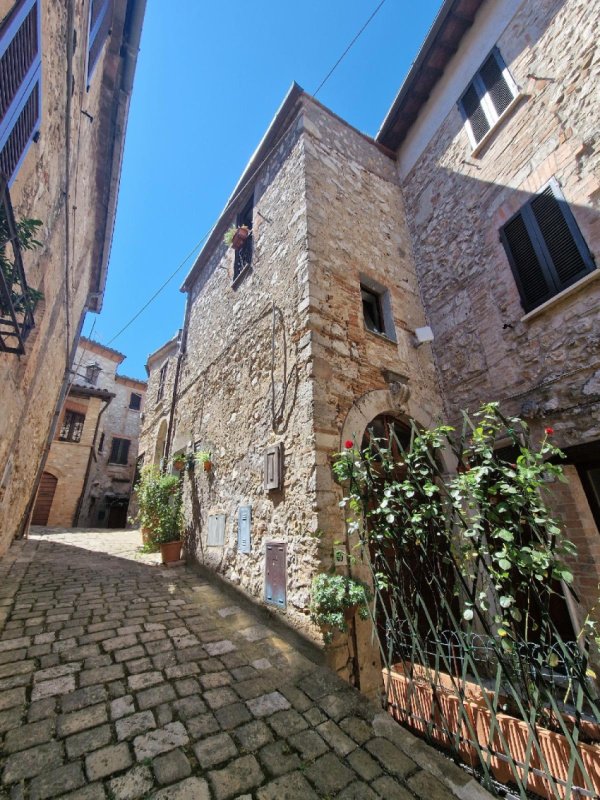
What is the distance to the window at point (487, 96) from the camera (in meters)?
5.24

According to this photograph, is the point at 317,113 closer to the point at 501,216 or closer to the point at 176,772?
the point at 501,216

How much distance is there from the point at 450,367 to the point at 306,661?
14.7ft

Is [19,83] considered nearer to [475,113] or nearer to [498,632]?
[498,632]

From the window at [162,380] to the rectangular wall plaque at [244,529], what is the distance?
777 centimetres

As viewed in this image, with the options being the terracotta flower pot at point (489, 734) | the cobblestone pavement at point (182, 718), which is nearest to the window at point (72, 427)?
the cobblestone pavement at point (182, 718)

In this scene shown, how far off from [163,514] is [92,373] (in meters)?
17.3

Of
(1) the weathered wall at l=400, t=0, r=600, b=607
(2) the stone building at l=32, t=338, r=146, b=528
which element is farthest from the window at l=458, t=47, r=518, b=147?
(2) the stone building at l=32, t=338, r=146, b=528

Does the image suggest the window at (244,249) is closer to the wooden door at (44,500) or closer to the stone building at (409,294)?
the stone building at (409,294)

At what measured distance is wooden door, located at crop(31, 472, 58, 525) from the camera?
507 inches

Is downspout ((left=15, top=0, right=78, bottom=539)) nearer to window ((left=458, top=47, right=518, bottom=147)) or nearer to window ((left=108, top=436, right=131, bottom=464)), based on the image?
window ((left=458, top=47, right=518, bottom=147))

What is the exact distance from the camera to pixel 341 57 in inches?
253

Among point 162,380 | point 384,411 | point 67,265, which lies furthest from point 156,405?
point 384,411

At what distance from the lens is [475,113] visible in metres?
5.71

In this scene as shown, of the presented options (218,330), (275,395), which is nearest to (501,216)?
(275,395)
